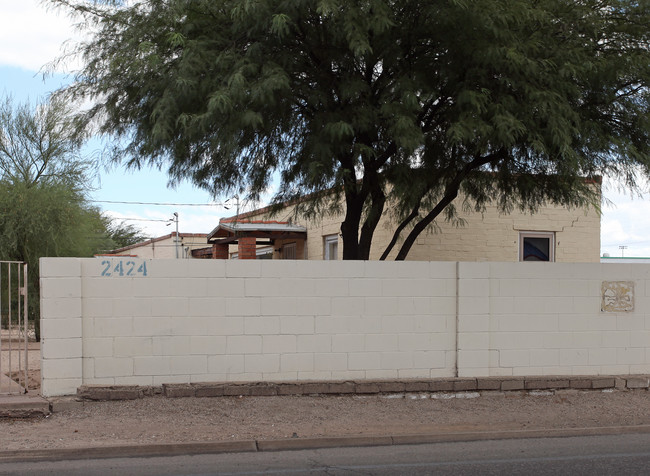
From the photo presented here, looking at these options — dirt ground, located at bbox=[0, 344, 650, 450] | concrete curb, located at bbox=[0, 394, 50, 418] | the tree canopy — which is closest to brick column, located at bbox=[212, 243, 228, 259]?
the tree canopy

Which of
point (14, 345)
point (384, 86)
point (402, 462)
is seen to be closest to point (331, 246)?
point (14, 345)

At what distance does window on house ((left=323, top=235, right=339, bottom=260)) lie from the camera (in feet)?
62.5

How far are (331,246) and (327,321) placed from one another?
1001 cm

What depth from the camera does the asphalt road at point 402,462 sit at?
6566mm

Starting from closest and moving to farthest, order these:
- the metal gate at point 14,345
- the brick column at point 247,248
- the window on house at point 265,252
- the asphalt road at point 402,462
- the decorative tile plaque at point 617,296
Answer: the asphalt road at point 402,462 → the metal gate at point 14,345 → the decorative tile plaque at point 617,296 → the brick column at point 247,248 → the window on house at point 265,252

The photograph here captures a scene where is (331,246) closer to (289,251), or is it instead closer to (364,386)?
(289,251)

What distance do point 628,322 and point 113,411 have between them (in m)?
7.48

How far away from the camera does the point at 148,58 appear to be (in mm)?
10023

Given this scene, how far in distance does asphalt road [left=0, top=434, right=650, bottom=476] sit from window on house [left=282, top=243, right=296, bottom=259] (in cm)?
1484

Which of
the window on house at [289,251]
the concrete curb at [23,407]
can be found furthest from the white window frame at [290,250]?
the concrete curb at [23,407]

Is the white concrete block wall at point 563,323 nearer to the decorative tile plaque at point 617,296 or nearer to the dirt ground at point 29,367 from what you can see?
the decorative tile plaque at point 617,296

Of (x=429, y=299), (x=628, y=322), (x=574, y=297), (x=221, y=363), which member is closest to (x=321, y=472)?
(x=221, y=363)

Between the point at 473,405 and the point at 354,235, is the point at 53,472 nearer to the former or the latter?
the point at 473,405

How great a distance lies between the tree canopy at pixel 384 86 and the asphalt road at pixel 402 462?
4.03 metres
